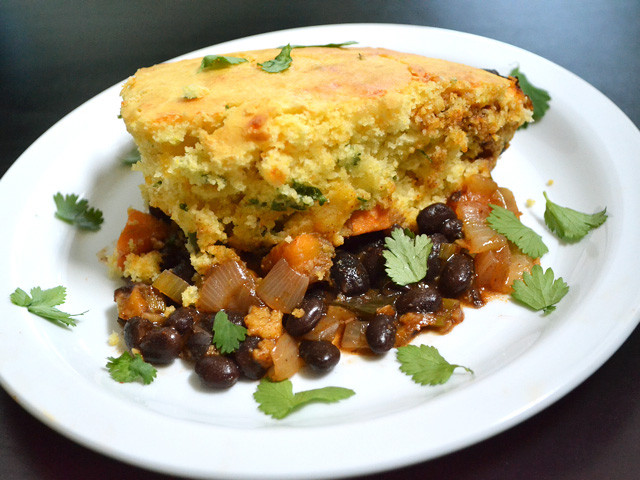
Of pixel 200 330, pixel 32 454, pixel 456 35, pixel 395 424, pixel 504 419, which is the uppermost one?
pixel 456 35

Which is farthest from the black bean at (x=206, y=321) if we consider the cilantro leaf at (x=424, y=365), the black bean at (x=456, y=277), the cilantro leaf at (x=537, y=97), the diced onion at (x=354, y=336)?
the cilantro leaf at (x=537, y=97)

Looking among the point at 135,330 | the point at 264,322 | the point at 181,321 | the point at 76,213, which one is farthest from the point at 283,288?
the point at 76,213

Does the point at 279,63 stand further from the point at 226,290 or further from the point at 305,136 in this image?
the point at 226,290

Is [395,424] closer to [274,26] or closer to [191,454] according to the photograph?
[191,454]

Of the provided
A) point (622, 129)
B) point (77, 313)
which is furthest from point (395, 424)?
point (622, 129)

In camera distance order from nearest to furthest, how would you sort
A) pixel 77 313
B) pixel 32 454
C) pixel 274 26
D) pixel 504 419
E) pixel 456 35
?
pixel 504 419 < pixel 32 454 < pixel 77 313 < pixel 456 35 < pixel 274 26

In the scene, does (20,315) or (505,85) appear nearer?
(20,315)
